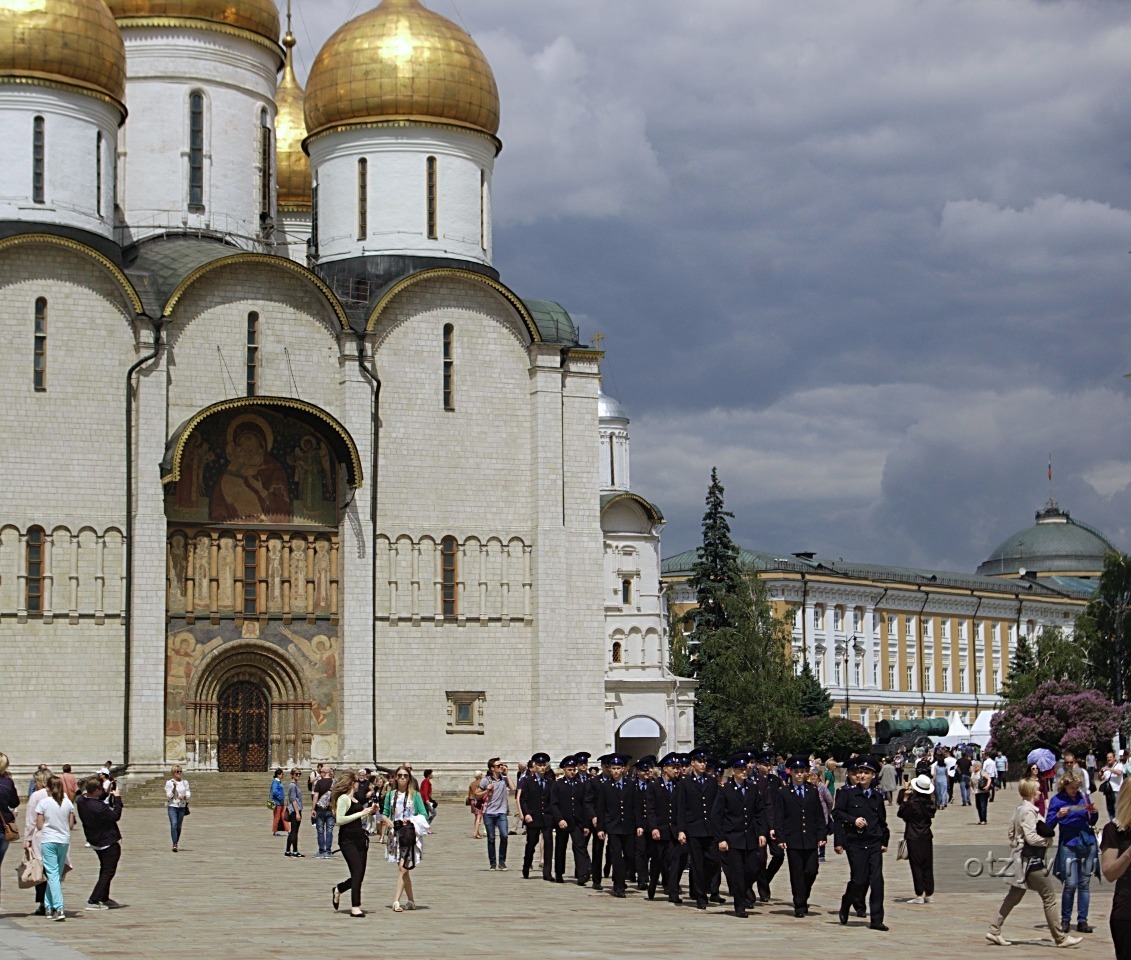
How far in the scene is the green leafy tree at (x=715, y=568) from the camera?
172ft

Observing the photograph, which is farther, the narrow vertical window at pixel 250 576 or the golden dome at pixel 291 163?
the golden dome at pixel 291 163

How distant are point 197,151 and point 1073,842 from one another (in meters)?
26.7

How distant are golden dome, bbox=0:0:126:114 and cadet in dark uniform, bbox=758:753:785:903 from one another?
72.1 ft

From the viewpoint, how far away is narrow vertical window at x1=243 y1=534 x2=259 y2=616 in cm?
3362

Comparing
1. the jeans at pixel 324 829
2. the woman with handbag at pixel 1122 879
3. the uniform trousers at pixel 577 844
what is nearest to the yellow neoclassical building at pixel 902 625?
the jeans at pixel 324 829

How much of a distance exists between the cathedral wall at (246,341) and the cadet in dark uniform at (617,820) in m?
17.5

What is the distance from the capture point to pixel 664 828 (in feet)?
53.2

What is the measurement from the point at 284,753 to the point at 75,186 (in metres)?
10.7

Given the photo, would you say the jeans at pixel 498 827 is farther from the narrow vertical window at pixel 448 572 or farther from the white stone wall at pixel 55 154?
the white stone wall at pixel 55 154

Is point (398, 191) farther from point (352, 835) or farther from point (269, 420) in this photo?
point (352, 835)

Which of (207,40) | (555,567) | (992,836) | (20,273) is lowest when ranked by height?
(992,836)

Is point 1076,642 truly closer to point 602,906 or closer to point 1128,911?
point 602,906

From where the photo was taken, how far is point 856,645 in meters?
74.1

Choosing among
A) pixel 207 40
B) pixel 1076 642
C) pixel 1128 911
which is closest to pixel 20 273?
pixel 207 40
